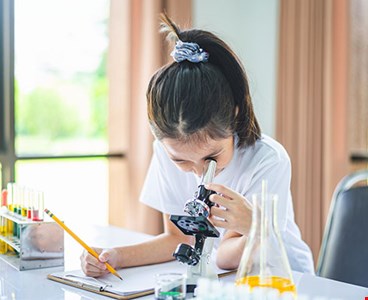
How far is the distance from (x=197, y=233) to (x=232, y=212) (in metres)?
0.10

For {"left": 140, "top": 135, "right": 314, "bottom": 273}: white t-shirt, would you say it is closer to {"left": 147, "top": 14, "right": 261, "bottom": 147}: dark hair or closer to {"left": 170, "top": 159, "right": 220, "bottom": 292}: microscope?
{"left": 147, "top": 14, "right": 261, "bottom": 147}: dark hair

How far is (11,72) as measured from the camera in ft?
10.1

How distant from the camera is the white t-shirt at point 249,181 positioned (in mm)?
1642

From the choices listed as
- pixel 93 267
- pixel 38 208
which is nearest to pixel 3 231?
pixel 38 208

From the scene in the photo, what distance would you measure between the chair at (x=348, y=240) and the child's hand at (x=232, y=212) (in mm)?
376

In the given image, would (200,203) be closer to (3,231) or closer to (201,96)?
(201,96)

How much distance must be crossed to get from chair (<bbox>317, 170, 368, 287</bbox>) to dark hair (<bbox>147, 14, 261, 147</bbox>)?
0.35 metres

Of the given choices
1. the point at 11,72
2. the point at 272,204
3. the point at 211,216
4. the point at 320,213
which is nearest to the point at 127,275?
the point at 211,216

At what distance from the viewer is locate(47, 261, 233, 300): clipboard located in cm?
130

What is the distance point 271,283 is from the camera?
1045mm

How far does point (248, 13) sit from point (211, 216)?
2558 millimetres

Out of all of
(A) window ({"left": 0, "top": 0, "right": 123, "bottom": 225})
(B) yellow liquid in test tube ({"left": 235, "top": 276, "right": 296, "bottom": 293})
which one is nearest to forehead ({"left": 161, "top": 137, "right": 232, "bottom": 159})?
(B) yellow liquid in test tube ({"left": 235, "top": 276, "right": 296, "bottom": 293})

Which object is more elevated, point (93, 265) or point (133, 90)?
point (133, 90)

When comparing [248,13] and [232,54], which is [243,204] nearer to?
[232,54]
